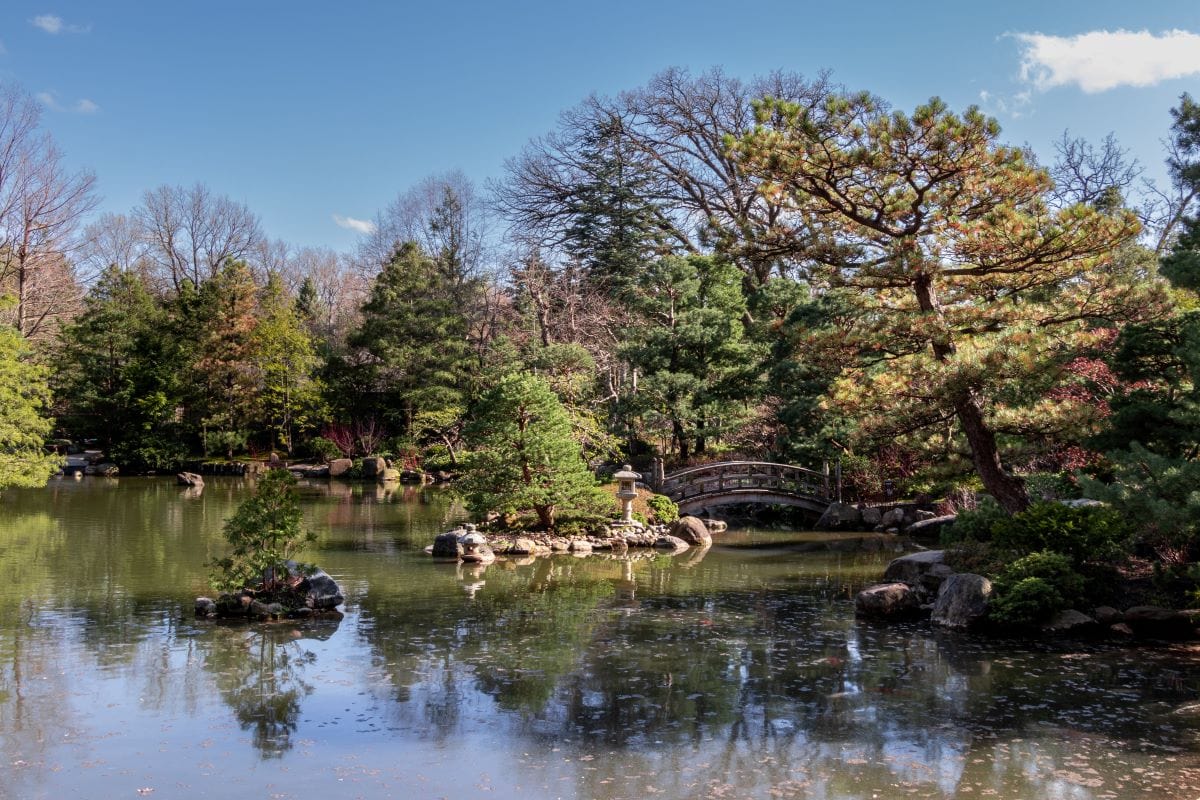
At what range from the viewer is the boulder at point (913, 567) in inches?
494

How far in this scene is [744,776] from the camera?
625cm

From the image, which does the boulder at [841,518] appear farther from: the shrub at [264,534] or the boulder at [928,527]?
the shrub at [264,534]

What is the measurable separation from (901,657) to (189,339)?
3191cm

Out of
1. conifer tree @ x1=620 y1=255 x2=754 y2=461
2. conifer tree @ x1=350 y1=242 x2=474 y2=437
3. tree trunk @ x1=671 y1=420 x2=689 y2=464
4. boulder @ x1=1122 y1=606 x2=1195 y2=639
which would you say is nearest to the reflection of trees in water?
boulder @ x1=1122 y1=606 x2=1195 y2=639

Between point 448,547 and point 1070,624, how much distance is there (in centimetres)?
936

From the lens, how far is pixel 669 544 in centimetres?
1736

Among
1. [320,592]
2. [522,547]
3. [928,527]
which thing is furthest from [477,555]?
[928,527]

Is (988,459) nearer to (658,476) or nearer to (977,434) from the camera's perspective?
(977,434)

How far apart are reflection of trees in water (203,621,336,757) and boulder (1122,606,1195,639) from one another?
8.46 m

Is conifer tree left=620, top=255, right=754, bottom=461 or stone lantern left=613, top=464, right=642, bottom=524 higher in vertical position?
conifer tree left=620, top=255, right=754, bottom=461

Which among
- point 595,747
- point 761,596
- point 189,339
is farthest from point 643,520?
point 189,339

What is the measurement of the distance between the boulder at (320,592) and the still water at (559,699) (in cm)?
39

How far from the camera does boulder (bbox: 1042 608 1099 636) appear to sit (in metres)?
10.2

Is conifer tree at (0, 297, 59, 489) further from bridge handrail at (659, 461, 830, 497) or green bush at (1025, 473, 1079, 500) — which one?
green bush at (1025, 473, 1079, 500)
